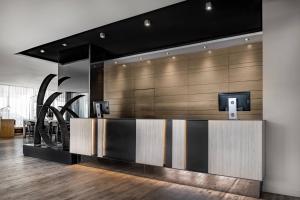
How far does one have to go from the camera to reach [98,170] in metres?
5.34

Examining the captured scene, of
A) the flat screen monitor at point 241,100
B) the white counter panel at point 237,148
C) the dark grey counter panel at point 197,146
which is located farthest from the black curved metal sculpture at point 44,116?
the flat screen monitor at point 241,100

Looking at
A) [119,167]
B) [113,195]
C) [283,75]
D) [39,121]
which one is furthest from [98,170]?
[283,75]

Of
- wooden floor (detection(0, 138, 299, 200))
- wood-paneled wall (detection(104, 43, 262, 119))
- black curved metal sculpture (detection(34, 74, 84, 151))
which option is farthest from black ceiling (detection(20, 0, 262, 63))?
wooden floor (detection(0, 138, 299, 200))

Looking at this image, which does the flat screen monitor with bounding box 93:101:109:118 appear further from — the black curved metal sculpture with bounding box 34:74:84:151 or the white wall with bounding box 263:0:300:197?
the white wall with bounding box 263:0:300:197

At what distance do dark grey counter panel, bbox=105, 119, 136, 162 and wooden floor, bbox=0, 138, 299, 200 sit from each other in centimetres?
42

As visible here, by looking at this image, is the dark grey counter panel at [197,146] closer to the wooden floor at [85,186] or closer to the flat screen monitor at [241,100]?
the wooden floor at [85,186]

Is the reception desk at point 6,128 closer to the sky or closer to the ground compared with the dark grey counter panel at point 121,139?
closer to the ground

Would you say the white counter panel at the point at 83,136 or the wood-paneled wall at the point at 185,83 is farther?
the wood-paneled wall at the point at 185,83

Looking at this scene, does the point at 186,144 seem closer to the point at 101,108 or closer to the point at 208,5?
the point at 208,5

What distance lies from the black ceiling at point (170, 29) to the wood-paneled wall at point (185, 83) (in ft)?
1.87

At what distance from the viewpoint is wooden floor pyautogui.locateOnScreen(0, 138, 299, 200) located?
3.63 m

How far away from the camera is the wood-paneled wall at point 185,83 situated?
5.81 metres

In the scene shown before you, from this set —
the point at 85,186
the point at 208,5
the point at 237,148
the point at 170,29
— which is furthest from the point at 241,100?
the point at 85,186

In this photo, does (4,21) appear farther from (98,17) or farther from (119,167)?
(119,167)
